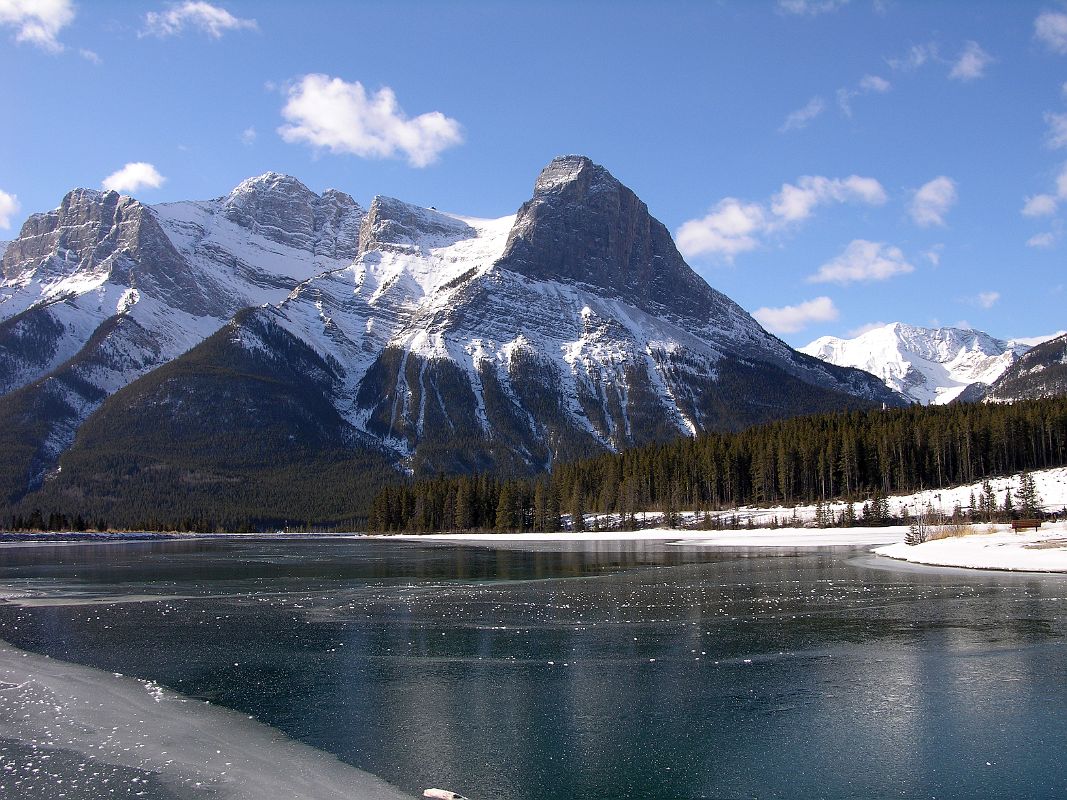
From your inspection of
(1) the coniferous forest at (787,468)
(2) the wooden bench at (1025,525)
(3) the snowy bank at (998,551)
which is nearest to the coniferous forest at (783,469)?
(1) the coniferous forest at (787,468)

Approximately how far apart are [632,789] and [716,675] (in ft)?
33.8

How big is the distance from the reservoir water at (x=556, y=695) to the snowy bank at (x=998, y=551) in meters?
9.63

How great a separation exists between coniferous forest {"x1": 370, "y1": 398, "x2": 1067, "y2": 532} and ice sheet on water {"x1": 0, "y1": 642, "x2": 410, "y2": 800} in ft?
393

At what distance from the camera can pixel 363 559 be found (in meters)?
94.1

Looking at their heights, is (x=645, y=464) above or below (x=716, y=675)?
above

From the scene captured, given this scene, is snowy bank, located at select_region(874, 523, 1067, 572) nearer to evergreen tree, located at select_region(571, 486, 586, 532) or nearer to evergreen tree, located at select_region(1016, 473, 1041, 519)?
evergreen tree, located at select_region(1016, 473, 1041, 519)

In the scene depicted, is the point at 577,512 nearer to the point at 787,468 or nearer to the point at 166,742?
the point at 787,468

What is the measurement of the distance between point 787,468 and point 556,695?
130m

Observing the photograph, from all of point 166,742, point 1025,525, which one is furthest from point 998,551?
point 166,742

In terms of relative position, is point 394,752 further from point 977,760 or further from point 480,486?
Result: point 480,486

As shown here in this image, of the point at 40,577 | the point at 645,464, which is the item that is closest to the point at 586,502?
the point at 645,464

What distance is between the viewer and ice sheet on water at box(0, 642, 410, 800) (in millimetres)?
17188

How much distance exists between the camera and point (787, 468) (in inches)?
5753

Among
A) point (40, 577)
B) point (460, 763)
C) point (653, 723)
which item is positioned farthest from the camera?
point (40, 577)
